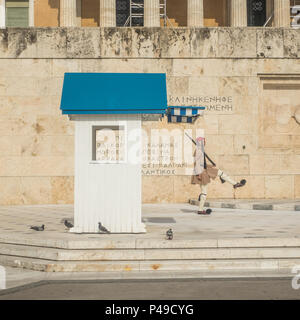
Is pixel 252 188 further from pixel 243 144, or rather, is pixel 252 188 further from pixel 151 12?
pixel 151 12

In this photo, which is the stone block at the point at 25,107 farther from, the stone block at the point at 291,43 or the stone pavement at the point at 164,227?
the stone block at the point at 291,43

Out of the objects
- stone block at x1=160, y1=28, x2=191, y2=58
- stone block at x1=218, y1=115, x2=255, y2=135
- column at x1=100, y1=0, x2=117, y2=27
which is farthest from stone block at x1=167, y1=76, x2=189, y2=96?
column at x1=100, y1=0, x2=117, y2=27

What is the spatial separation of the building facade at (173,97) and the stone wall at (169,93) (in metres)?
0.04

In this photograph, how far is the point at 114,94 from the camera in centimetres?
1366

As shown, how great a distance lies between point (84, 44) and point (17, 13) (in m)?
16.3

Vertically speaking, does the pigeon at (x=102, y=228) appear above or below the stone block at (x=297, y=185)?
below

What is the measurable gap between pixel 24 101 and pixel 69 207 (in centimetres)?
494

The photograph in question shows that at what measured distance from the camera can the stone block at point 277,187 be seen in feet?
78.8

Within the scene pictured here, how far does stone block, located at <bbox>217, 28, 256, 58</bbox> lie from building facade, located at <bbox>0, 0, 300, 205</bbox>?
0.14 feet

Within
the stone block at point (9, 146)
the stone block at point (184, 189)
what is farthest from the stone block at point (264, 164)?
the stone block at point (9, 146)

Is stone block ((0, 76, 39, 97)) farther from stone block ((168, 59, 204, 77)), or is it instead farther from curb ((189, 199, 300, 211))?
curb ((189, 199, 300, 211))

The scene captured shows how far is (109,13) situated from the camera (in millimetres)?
32281
